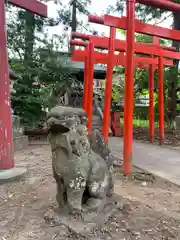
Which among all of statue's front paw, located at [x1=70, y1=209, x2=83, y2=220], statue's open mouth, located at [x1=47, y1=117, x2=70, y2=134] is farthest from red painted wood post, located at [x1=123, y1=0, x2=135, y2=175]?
statue's open mouth, located at [x1=47, y1=117, x2=70, y2=134]

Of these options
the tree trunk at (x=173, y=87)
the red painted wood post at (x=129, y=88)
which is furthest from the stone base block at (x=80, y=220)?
the tree trunk at (x=173, y=87)

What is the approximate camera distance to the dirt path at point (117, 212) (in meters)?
2.51

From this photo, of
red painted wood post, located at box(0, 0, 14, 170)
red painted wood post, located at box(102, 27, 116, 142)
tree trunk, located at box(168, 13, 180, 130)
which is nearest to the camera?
red painted wood post, located at box(0, 0, 14, 170)

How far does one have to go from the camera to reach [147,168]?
5.27 metres

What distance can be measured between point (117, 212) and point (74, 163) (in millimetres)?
769

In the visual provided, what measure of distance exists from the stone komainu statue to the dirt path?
259mm

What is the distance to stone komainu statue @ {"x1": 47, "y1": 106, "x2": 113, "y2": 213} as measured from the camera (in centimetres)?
232

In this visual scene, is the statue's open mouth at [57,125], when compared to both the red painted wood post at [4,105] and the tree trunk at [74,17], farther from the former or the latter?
the tree trunk at [74,17]

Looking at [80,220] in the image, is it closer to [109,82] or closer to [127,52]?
[127,52]

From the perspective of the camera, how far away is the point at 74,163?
2393 mm

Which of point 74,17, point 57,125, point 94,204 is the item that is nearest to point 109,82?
point 94,204

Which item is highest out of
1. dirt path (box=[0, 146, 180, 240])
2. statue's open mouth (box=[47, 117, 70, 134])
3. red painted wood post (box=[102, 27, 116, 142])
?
red painted wood post (box=[102, 27, 116, 142])

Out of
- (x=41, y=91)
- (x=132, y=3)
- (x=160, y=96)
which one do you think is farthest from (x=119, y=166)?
(x=41, y=91)

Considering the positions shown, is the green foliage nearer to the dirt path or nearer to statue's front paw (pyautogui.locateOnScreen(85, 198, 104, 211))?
the dirt path
